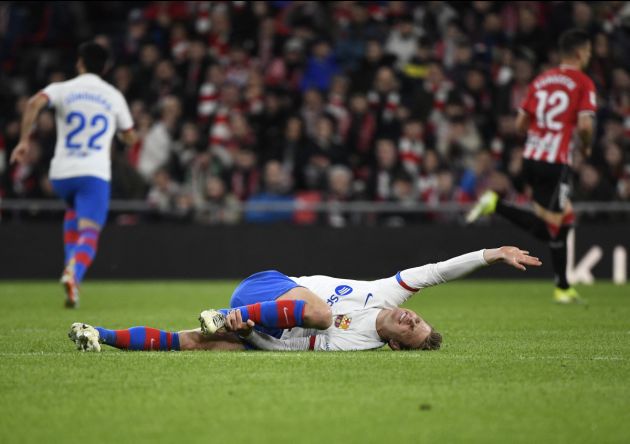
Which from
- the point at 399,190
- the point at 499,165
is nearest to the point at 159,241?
the point at 399,190

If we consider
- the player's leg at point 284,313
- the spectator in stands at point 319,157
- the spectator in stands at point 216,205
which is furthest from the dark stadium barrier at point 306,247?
the player's leg at point 284,313

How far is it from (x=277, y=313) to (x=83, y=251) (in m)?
4.85

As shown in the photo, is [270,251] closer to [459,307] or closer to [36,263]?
[36,263]

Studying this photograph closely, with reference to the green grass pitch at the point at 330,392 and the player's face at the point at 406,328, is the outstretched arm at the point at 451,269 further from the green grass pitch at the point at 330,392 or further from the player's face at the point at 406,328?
the green grass pitch at the point at 330,392

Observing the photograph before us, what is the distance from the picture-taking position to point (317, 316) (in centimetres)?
652

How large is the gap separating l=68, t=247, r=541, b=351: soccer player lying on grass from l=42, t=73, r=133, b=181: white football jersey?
14.6 ft

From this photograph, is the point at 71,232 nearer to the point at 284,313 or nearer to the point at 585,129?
the point at 585,129

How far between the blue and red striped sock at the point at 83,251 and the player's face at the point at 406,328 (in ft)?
15.0

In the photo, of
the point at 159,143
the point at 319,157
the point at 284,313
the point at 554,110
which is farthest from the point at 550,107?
the point at 159,143

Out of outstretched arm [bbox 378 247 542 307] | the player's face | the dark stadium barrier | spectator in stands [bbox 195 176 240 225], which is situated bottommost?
the dark stadium barrier

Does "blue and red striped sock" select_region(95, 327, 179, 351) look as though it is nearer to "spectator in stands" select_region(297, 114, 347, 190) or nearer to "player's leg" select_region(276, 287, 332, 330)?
"player's leg" select_region(276, 287, 332, 330)

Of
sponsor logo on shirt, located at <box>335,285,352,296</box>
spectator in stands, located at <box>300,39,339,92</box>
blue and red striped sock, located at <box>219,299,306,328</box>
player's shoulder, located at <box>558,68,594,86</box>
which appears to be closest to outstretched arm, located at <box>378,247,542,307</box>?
sponsor logo on shirt, located at <box>335,285,352,296</box>

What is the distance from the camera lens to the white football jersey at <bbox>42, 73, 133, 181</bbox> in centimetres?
1112

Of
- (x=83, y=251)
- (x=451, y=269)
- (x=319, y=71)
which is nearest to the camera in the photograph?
(x=451, y=269)
